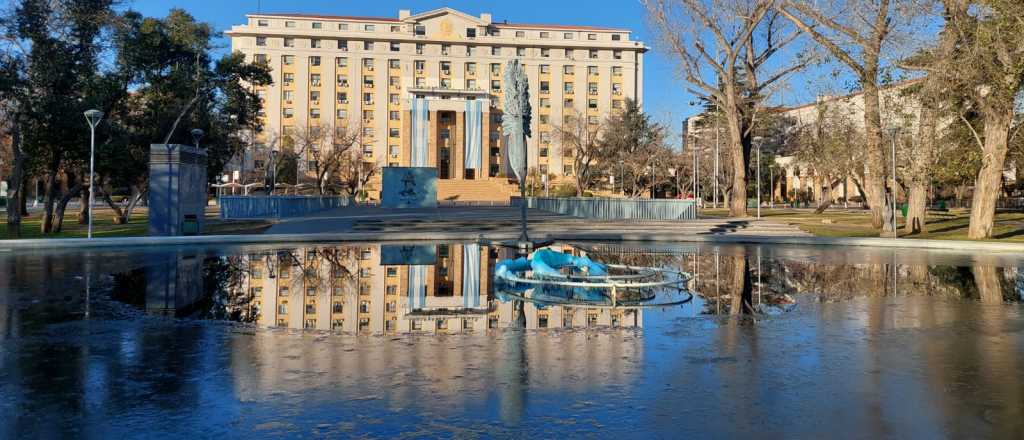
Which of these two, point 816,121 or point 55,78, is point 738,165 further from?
point 55,78

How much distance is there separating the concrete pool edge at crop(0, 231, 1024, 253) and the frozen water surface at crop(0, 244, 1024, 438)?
9281 mm

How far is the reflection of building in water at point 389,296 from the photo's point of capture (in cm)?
919

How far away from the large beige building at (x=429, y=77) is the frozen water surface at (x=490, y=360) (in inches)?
3269

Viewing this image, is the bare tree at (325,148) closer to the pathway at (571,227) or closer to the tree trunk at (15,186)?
the pathway at (571,227)

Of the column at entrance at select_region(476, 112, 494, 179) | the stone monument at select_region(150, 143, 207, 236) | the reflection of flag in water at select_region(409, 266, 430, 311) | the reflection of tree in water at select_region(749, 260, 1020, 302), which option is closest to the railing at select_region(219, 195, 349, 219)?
the stone monument at select_region(150, 143, 207, 236)

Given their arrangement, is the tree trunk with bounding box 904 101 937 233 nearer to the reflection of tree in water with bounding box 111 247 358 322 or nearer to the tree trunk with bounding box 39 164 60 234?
the reflection of tree in water with bounding box 111 247 358 322

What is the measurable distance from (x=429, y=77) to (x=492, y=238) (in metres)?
81.1

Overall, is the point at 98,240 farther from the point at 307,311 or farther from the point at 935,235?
the point at 935,235

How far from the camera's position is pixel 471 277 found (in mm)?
14328

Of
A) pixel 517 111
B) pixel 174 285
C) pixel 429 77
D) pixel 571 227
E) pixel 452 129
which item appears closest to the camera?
pixel 174 285

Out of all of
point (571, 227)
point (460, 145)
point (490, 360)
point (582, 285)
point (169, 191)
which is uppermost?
point (460, 145)

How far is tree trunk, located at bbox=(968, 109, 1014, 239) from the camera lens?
25.4m

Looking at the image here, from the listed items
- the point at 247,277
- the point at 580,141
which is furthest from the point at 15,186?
the point at 580,141

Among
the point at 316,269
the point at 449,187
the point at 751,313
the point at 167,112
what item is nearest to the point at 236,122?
the point at 167,112
